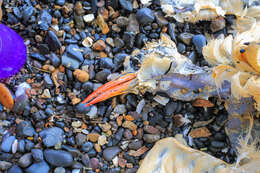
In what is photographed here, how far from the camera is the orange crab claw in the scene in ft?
3.47

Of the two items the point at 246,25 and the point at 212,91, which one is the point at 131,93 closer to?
the point at 212,91

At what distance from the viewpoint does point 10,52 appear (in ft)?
3.52

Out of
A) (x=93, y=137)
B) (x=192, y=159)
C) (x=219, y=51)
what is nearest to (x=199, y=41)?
(x=219, y=51)

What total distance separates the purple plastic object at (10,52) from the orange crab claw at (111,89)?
323 millimetres

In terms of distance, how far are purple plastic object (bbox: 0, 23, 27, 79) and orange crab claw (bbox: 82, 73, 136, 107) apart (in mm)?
323

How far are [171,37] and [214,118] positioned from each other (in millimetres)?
391

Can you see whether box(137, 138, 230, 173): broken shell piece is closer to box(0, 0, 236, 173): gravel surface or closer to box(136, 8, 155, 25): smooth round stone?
box(0, 0, 236, 173): gravel surface

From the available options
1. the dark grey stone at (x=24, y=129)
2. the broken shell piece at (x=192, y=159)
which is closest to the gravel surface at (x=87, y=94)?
the dark grey stone at (x=24, y=129)

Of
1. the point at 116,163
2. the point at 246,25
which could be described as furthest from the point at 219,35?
the point at 116,163

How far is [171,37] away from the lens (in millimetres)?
1187

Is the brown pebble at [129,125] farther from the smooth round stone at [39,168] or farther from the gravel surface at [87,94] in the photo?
the smooth round stone at [39,168]

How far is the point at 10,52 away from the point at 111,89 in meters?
0.42

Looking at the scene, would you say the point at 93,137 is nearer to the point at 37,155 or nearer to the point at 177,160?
the point at 37,155

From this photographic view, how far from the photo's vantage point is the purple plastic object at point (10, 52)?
1.05m
